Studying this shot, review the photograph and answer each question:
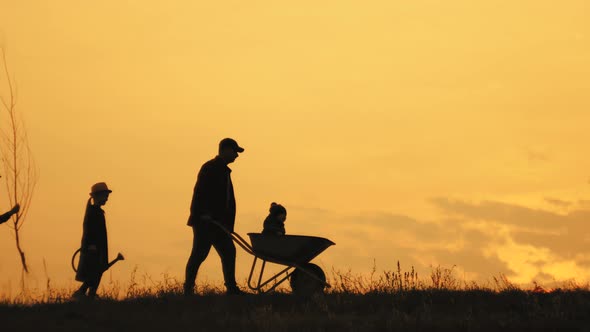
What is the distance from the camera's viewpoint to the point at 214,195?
14086 millimetres

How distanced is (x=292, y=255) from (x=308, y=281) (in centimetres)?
50

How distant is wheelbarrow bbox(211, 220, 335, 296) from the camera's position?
44.9ft

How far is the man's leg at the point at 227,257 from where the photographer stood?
14.1 m

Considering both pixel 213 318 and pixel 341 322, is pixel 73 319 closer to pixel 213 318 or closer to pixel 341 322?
pixel 213 318

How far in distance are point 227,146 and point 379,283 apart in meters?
2.84

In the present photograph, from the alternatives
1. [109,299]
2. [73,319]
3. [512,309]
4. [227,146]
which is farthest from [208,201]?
[512,309]

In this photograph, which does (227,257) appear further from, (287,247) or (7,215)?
(7,215)

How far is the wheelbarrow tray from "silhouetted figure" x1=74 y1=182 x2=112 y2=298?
2050 mm

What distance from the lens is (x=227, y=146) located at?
14133 mm

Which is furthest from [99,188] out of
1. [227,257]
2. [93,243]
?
[227,257]

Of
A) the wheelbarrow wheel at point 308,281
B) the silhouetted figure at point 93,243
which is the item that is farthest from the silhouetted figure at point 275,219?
the silhouetted figure at point 93,243

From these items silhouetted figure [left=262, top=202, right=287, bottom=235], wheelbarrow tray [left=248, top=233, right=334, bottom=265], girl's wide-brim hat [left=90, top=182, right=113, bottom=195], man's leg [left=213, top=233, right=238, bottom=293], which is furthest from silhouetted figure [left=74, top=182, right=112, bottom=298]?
silhouetted figure [left=262, top=202, right=287, bottom=235]

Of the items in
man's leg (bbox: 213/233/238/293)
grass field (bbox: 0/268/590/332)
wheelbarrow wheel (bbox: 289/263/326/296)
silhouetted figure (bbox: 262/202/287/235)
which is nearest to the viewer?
grass field (bbox: 0/268/590/332)

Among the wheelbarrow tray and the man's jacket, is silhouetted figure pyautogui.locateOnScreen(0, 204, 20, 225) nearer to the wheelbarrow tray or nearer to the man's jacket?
the man's jacket
